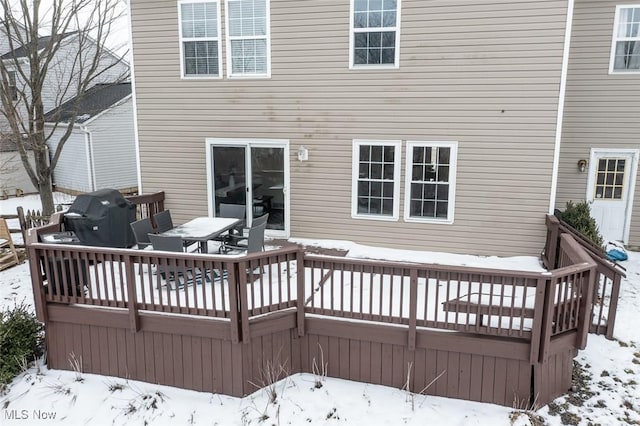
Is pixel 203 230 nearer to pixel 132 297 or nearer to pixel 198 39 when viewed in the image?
pixel 132 297

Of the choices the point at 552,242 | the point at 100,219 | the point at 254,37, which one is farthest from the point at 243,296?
the point at 254,37

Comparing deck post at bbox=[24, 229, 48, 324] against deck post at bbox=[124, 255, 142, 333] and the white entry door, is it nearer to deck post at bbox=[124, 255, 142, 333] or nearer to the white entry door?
deck post at bbox=[124, 255, 142, 333]

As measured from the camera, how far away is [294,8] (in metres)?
8.05

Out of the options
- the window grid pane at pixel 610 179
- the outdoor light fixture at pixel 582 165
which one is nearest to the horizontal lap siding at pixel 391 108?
the outdoor light fixture at pixel 582 165

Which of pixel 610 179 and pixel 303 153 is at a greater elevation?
pixel 303 153

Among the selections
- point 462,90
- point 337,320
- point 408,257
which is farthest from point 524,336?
point 462,90

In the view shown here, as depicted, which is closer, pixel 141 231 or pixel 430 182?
pixel 141 231

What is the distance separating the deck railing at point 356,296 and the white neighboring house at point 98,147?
1141 centimetres

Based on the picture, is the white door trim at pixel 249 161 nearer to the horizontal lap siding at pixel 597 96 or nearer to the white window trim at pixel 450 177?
the white window trim at pixel 450 177

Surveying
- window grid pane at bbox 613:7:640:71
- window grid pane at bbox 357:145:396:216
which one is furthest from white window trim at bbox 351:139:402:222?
window grid pane at bbox 613:7:640:71

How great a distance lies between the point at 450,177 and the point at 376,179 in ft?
4.18

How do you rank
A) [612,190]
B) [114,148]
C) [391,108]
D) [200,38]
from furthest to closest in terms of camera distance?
[114,148] < [612,190] < [200,38] < [391,108]

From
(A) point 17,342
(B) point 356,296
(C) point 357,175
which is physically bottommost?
(A) point 17,342

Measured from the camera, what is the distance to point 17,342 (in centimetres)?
559
